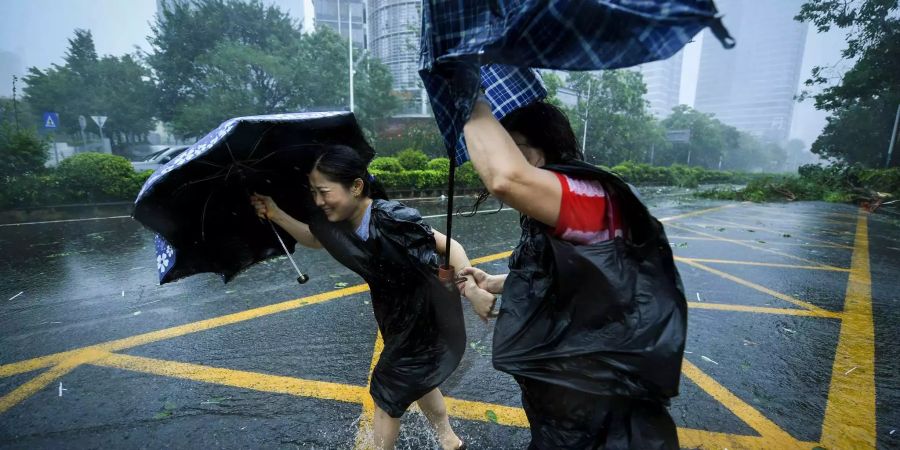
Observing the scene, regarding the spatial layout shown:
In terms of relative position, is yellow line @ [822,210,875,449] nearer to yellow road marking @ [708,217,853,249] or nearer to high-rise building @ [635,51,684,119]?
yellow road marking @ [708,217,853,249]

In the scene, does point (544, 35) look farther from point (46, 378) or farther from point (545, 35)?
point (46, 378)

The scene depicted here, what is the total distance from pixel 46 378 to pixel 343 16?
67371mm

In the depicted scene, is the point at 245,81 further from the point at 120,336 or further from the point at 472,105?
the point at 472,105

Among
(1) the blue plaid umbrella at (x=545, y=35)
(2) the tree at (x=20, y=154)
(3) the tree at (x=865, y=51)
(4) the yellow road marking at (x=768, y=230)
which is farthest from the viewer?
(3) the tree at (x=865, y=51)

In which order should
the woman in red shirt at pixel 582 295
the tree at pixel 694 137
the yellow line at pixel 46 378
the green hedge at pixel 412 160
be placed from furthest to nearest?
the tree at pixel 694 137
the green hedge at pixel 412 160
the yellow line at pixel 46 378
the woman in red shirt at pixel 582 295

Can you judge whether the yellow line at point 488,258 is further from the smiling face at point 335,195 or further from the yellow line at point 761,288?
the smiling face at point 335,195

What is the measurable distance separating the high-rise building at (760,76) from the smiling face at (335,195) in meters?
95.6

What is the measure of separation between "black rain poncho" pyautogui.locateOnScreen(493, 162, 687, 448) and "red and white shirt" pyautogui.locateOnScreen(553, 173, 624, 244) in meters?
0.02

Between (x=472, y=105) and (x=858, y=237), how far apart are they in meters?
11.6

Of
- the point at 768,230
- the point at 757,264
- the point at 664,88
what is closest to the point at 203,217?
the point at 757,264

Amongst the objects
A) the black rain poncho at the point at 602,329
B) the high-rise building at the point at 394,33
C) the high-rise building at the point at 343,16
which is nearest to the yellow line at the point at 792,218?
the black rain poncho at the point at 602,329

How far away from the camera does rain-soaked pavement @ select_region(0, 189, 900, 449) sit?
228cm

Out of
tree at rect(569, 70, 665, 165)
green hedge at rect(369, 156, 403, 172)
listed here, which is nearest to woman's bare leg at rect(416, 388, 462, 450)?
green hedge at rect(369, 156, 403, 172)

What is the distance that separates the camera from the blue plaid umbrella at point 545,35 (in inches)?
32.2
